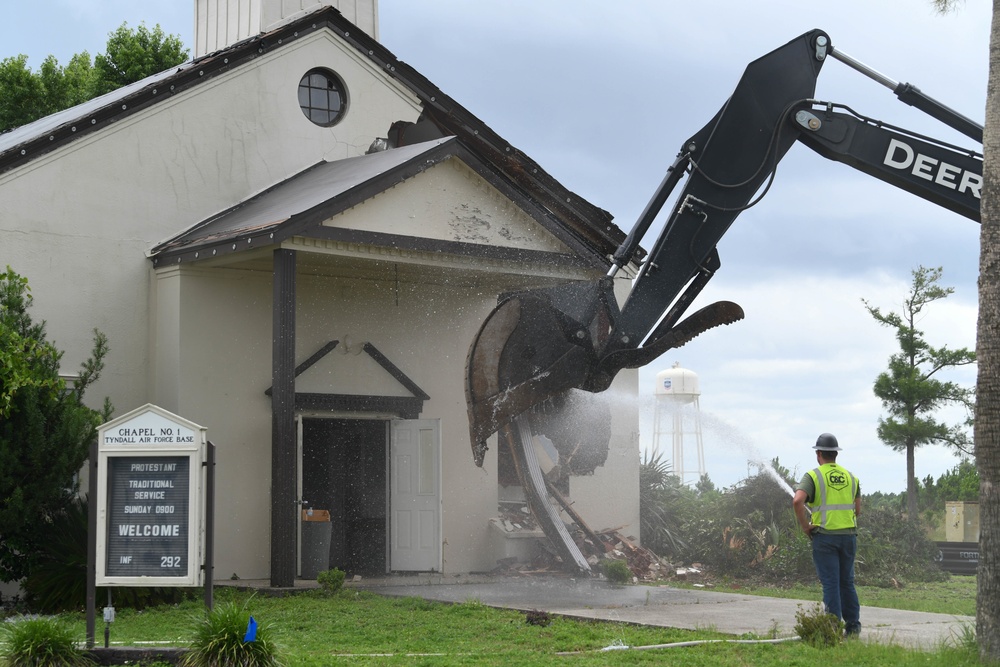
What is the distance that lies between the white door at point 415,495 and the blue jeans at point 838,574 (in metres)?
8.49

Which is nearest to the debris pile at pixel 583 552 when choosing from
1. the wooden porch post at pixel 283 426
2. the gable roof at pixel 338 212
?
the gable roof at pixel 338 212

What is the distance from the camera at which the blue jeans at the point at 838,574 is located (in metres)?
10.8

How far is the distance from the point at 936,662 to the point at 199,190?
12473 millimetres

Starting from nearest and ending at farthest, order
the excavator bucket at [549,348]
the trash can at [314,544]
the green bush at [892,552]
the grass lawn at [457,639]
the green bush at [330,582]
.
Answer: the grass lawn at [457,639], the excavator bucket at [549,348], the green bush at [330,582], the trash can at [314,544], the green bush at [892,552]

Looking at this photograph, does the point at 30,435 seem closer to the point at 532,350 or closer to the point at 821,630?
the point at 532,350

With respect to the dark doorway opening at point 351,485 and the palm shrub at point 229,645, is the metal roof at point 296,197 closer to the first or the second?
the dark doorway opening at point 351,485

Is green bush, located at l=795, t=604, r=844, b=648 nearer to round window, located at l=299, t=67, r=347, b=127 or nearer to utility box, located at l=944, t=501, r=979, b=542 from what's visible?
round window, located at l=299, t=67, r=347, b=127

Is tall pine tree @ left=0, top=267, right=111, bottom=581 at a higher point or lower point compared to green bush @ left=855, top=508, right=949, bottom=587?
higher

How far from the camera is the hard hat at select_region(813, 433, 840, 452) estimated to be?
11047 millimetres

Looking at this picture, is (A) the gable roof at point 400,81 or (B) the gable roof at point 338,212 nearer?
(B) the gable roof at point 338,212

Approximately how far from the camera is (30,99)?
1351 inches

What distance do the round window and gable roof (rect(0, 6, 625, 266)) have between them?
2.08 ft

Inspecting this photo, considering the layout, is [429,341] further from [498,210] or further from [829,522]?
[829,522]

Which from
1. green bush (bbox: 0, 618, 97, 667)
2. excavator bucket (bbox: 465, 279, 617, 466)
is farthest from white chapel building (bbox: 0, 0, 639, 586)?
green bush (bbox: 0, 618, 97, 667)
